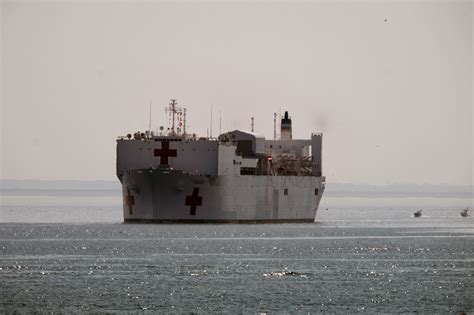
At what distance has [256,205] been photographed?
100 m

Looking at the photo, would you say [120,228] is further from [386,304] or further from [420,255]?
[386,304]

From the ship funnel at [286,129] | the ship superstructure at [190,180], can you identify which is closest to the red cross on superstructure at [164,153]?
the ship superstructure at [190,180]

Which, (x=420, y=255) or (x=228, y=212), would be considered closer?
(x=420, y=255)

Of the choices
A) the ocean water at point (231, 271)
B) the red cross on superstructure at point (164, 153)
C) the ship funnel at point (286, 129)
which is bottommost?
the ocean water at point (231, 271)

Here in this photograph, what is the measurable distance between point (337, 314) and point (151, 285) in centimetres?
1080

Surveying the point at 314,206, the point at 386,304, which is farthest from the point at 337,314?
the point at 314,206

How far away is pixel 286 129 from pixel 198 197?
1027 inches

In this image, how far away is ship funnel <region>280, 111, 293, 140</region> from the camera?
118m

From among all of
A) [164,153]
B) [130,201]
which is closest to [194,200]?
[164,153]

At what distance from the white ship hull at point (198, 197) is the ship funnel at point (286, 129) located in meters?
14.4

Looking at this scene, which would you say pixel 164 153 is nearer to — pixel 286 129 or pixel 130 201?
pixel 130 201

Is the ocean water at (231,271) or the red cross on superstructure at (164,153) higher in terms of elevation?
the red cross on superstructure at (164,153)

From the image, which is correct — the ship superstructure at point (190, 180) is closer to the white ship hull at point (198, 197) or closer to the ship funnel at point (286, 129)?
the white ship hull at point (198, 197)

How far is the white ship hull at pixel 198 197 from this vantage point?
3617 inches
